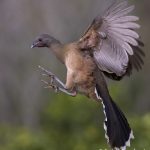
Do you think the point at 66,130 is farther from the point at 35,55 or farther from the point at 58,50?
the point at 35,55

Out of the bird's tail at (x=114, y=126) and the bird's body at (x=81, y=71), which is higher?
the bird's body at (x=81, y=71)

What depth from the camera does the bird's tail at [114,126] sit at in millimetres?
9461

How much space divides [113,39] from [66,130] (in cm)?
472

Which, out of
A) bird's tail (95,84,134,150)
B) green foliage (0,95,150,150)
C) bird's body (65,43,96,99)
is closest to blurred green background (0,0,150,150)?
green foliage (0,95,150,150)

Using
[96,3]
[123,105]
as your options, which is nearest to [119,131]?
[123,105]

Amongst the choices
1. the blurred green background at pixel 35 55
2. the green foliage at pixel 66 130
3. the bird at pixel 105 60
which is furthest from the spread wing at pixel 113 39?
the blurred green background at pixel 35 55

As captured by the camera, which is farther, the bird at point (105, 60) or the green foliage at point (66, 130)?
the green foliage at point (66, 130)

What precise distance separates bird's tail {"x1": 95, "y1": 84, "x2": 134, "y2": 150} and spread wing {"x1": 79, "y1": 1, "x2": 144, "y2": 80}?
29 centimetres

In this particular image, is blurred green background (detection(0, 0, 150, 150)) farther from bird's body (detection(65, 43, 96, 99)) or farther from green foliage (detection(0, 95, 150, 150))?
bird's body (detection(65, 43, 96, 99))

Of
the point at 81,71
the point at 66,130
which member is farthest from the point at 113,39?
the point at 66,130

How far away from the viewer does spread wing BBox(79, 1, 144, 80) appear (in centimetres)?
953

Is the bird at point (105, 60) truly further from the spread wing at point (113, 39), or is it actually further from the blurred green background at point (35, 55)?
the blurred green background at point (35, 55)

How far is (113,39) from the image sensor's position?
31.8 ft

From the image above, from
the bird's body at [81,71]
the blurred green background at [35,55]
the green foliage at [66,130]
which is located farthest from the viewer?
the blurred green background at [35,55]
